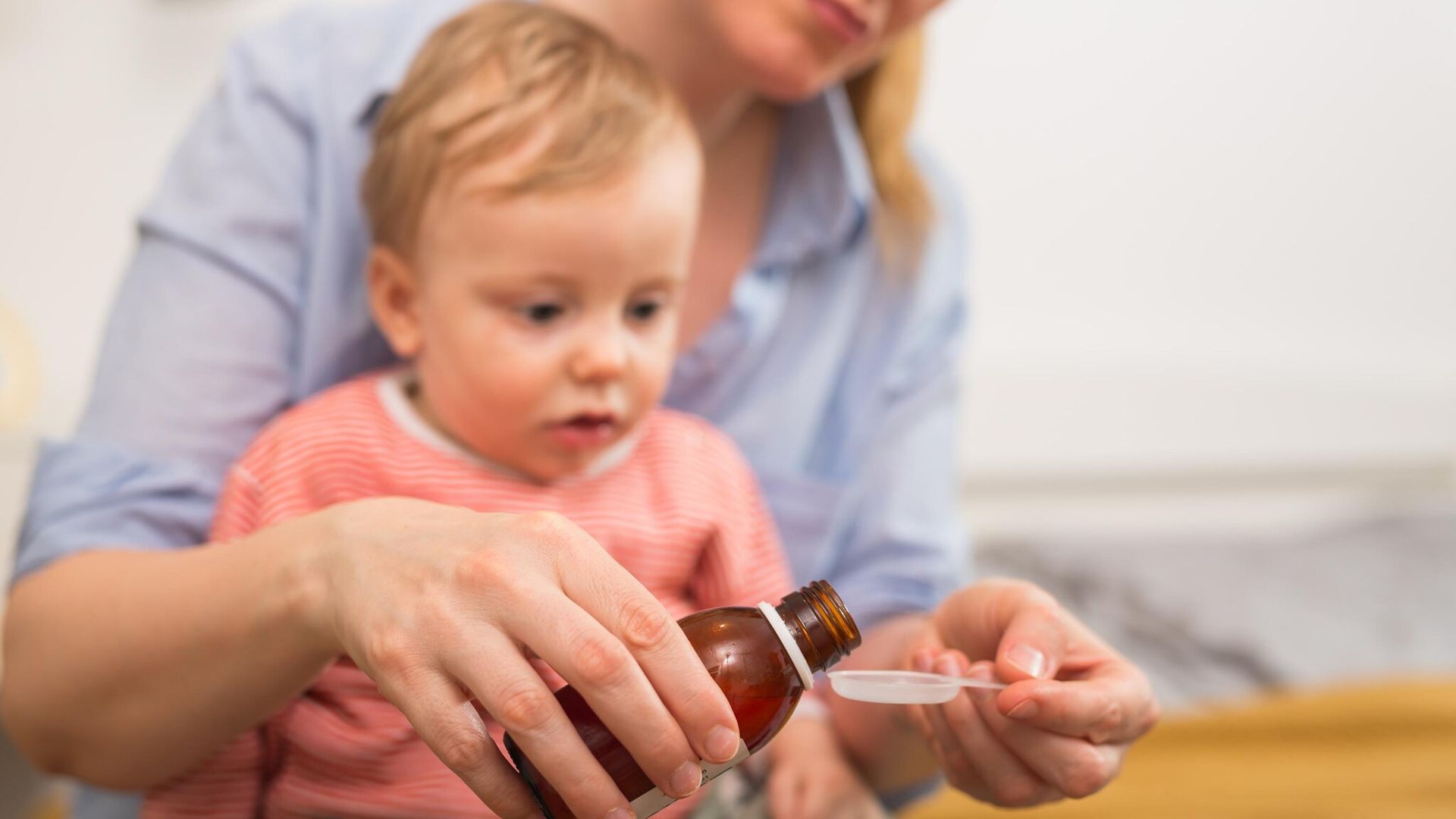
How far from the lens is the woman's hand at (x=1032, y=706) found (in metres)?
→ 0.57

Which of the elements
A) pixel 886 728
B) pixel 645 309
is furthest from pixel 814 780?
pixel 645 309

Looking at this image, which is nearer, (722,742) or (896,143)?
(722,742)

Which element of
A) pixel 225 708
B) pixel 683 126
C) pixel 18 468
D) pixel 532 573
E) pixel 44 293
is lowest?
pixel 18 468

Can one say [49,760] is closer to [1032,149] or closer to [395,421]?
[395,421]

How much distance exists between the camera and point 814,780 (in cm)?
85

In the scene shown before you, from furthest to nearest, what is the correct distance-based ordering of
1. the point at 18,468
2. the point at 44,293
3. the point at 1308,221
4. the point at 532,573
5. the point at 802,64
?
the point at 1308,221, the point at 44,293, the point at 18,468, the point at 802,64, the point at 532,573

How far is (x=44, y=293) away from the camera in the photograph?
1724 mm

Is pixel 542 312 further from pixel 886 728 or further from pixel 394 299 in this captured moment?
pixel 886 728

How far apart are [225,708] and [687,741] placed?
0.27m

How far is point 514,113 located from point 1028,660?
16.9 inches

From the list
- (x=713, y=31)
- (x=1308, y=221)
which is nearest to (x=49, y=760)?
(x=713, y=31)

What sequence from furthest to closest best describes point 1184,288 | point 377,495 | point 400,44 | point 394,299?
point 1184,288
point 400,44
point 394,299
point 377,495

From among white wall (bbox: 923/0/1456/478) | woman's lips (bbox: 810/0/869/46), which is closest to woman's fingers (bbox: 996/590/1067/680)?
woman's lips (bbox: 810/0/869/46)

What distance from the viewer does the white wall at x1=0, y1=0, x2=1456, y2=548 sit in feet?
7.29
